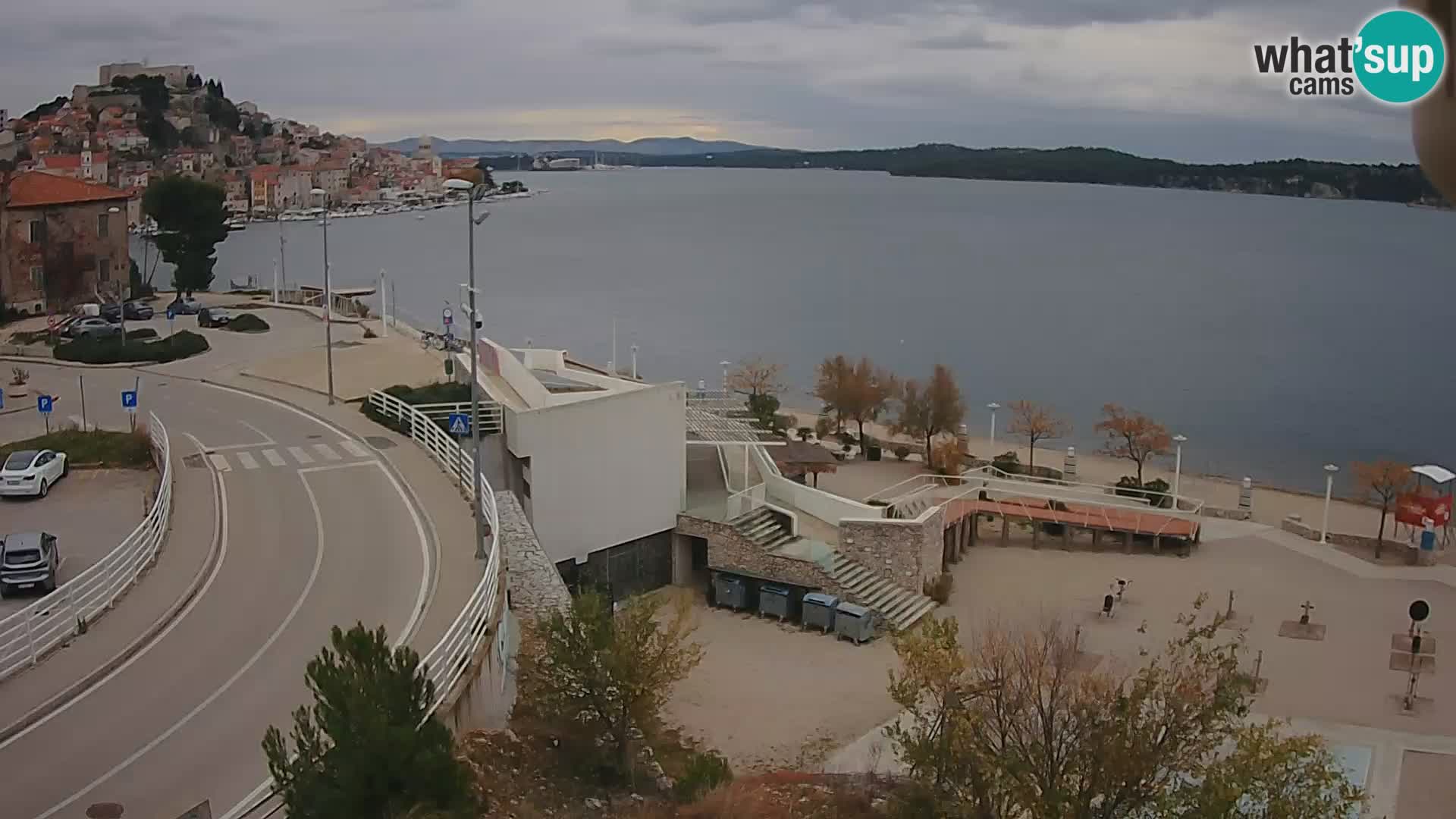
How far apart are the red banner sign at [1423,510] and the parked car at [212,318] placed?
39.2 metres

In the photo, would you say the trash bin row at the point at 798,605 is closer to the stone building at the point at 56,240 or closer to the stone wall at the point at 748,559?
the stone wall at the point at 748,559

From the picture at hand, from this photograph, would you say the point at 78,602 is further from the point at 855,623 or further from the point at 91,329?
the point at 91,329

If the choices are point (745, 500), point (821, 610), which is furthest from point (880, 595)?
point (745, 500)

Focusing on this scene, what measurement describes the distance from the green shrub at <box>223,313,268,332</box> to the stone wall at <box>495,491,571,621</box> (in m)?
27.8

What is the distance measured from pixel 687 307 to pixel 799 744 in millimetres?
84103

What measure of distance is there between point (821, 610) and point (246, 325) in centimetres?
3023

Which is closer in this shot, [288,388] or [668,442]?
[668,442]

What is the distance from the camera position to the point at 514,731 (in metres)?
14.7

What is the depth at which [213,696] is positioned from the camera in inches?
521

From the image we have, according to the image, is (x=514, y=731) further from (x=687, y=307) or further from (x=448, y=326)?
(x=687, y=307)

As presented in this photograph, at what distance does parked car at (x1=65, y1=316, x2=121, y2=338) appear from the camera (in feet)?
133

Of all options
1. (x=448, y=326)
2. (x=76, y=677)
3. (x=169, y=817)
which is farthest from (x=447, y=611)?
(x=448, y=326)

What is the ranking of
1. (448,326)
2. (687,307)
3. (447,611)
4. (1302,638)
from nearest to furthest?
(447,611) → (1302,638) → (448,326) → (687,307)

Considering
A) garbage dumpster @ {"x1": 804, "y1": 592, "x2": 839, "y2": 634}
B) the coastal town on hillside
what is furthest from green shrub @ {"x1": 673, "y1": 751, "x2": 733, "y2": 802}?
the coastal town on hillside
